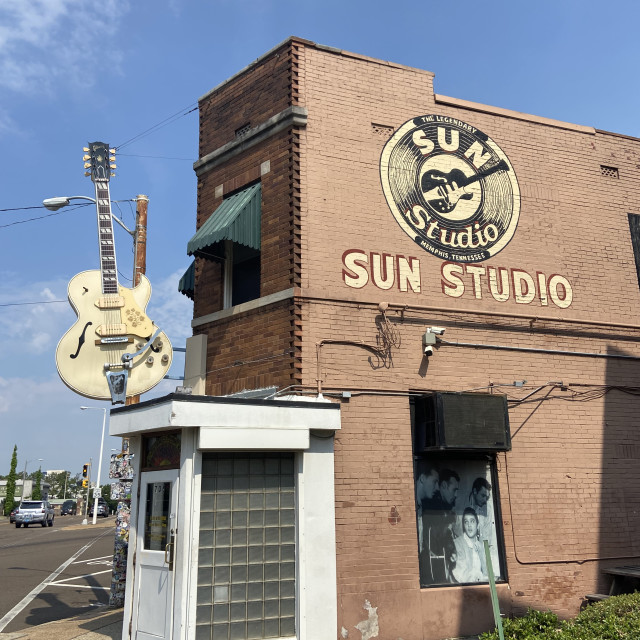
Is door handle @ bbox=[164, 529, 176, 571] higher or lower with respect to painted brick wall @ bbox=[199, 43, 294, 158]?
lower

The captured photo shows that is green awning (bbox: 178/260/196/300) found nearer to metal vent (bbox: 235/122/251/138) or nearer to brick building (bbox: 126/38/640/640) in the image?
brick building (bbox: 126/38/640/640)

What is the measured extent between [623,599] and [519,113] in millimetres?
8686

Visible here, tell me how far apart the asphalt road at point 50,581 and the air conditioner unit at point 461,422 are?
7.40 m

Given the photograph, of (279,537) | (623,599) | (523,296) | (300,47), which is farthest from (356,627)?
(300,47)

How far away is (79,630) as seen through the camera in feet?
32.7

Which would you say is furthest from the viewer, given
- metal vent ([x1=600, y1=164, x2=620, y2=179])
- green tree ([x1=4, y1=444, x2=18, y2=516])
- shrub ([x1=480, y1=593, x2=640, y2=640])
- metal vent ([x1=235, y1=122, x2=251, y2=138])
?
green tree ([x1=4, y1=444, x2=18, y2=516])

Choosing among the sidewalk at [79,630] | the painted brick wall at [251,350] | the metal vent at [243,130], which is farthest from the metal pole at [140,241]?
the sidewalk at [79,630]

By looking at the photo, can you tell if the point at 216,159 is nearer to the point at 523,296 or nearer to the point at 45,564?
the point at 523,296

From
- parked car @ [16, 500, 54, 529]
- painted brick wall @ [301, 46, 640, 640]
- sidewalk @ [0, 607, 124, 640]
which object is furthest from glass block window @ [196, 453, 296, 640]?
parked car @ [16, 500, 54, 529]

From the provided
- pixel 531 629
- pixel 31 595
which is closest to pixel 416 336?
pixel 531 629

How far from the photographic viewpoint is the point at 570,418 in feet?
36.4

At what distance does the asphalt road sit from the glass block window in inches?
187

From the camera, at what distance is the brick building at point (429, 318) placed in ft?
31.9

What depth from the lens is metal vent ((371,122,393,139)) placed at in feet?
37.6
